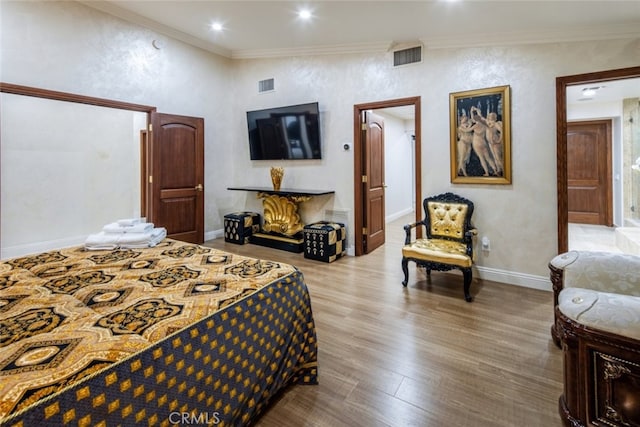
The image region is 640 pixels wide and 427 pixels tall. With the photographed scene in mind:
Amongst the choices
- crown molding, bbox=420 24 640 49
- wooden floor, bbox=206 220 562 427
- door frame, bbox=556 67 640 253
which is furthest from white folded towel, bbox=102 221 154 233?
door frame, bbox=556 67 640 253

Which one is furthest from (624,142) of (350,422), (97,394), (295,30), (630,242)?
(97,394)

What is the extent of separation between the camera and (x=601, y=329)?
1.43m

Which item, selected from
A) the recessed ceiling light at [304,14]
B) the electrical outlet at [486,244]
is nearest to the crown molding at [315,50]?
the recessed ceiling light at [304,14]

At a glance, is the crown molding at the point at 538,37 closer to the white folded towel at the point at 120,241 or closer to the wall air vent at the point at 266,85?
the wall air vent at the point at 266,85

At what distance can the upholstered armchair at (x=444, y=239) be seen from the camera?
10.6 feet

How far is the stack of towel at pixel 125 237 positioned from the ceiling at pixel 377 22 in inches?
109

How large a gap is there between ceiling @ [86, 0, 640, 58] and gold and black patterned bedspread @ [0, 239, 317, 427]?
3.07m

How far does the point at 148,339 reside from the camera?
117cm

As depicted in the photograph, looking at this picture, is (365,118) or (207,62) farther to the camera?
(207,62)

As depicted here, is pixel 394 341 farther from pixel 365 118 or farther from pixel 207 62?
pixel 207 62

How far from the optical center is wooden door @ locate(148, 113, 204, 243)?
4895mm

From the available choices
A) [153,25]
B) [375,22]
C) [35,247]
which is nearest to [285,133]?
[375,22]

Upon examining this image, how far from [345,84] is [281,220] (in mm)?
2285

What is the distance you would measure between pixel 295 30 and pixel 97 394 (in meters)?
4.44
